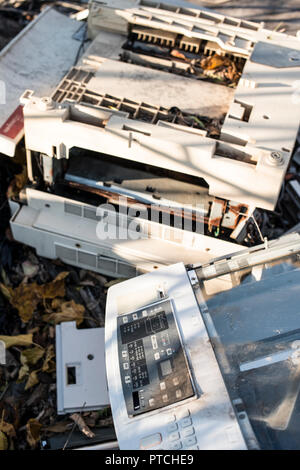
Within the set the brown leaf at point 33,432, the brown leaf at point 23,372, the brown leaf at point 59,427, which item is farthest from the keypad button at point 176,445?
the brown leaf at point 23,372

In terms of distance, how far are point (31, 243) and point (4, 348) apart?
86 cm

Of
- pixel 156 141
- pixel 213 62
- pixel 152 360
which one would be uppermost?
pixel 213 62

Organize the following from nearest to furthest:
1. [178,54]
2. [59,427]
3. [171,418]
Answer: [171,418] → [59,427] → [178,54]

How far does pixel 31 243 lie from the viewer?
416 cm

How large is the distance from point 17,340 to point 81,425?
766 mm

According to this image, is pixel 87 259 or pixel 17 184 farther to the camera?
pixel 17 184

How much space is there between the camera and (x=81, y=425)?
11.1ft

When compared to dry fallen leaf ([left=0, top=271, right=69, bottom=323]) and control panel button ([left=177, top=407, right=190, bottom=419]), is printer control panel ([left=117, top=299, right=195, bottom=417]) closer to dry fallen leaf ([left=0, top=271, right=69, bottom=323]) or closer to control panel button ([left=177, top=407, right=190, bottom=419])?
control panel button ([left=177, top=407, right=190, bottom=419])

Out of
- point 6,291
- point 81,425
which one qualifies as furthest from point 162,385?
point 6,291

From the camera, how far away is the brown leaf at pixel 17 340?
146 inches

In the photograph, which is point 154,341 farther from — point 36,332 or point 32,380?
point 36,332

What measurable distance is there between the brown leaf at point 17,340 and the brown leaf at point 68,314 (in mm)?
215
